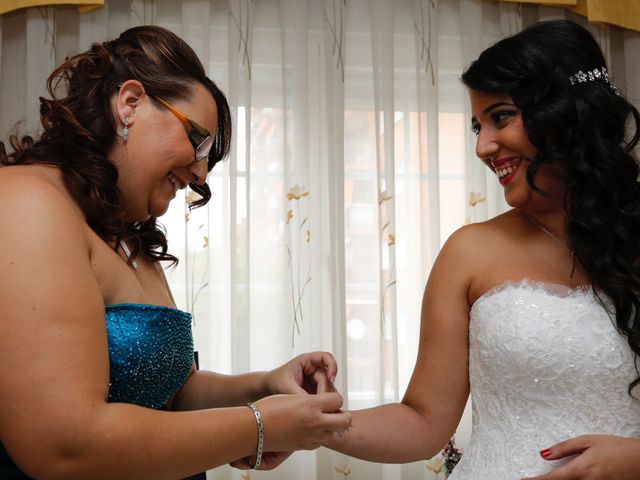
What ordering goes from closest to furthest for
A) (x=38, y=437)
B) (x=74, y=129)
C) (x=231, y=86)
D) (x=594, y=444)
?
(x=38, y=437) < (x=74, y=129) < (x=594, y=444) < (x=231, y=86)

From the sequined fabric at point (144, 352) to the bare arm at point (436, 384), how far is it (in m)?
0.52

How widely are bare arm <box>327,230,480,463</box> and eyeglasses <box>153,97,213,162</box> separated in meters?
0.68

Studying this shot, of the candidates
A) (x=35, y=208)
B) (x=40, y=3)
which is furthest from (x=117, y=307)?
(x=40, y=3)

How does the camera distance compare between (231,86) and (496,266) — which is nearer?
(496,266)

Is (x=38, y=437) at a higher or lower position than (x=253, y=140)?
lower

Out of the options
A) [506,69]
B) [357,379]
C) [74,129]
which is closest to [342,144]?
[357,379]

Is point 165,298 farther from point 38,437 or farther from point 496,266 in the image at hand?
point 496,266

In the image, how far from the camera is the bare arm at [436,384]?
5.47 feet

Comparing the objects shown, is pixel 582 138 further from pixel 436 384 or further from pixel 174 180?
pixel 174 180

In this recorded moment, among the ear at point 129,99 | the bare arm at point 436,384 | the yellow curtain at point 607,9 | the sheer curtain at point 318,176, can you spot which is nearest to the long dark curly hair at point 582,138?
the bare arm at point 436,384

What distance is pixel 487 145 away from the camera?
1688 mm

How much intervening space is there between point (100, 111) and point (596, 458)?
1.18 metres

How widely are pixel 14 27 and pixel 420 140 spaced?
186cm

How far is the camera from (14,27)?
3.05 meters
